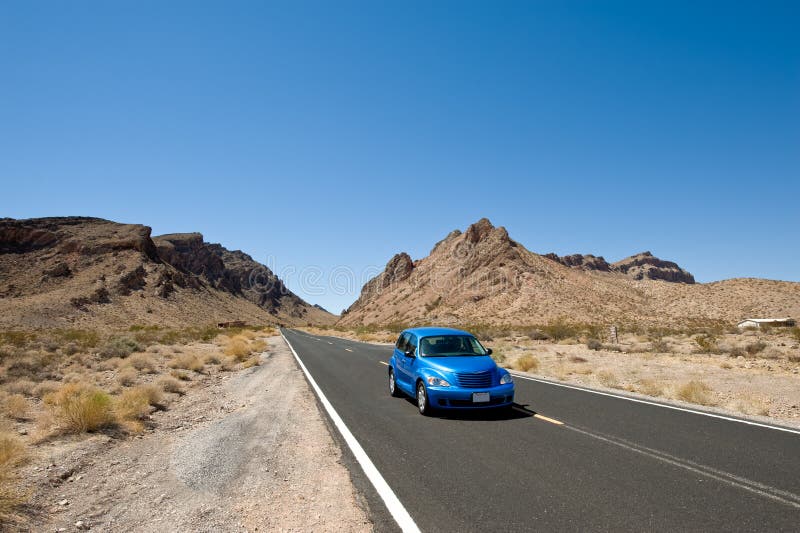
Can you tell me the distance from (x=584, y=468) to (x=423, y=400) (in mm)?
4043

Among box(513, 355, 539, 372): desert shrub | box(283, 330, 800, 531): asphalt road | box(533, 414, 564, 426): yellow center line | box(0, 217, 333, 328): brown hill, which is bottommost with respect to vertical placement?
box(283, 330, 800, 531): asphalt road

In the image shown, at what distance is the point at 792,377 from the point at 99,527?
19646 millimetres

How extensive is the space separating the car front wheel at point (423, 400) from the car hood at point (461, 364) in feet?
1.64

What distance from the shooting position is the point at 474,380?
29.6 ft

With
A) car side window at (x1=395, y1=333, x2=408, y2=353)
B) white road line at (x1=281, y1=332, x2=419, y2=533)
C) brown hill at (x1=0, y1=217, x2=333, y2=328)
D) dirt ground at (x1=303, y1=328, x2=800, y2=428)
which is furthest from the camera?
brown hill at (x1=0, y1=217, x2=333, y2=328)

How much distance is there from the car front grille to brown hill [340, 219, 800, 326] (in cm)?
5775

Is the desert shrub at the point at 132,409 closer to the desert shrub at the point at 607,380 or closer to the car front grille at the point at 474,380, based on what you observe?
the car front grille at the point at 474,380

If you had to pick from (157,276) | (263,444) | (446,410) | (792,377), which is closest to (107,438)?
(263,444)

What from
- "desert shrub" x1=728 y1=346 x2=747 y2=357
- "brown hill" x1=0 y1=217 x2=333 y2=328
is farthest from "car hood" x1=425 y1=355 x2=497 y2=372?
"brown hill" x1=0 y1=217 x2=333 y2=328

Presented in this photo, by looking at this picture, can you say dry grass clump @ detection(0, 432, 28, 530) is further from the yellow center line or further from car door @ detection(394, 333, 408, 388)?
the yellow center line

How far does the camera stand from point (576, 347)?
97.1 ft

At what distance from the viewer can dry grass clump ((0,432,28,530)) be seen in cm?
456

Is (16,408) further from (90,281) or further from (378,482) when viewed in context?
(90,281)

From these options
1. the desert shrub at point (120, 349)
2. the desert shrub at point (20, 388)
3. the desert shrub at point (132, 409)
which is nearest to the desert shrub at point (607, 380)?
the desert shrub at point (132, 409)
